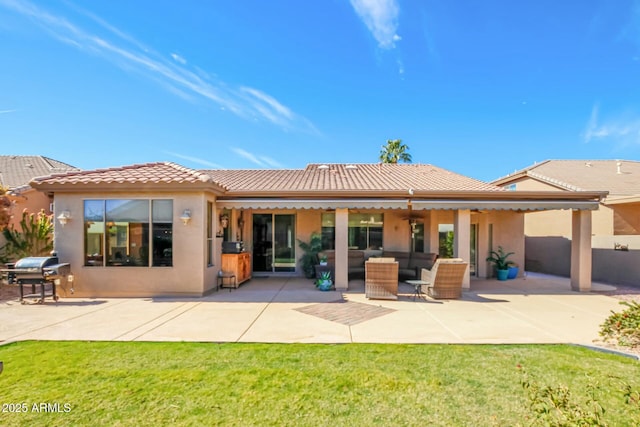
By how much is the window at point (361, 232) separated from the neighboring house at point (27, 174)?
18886 mm

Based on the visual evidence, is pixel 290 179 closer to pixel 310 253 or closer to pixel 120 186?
pixel 310 253

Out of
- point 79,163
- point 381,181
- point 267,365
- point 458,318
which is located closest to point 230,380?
point 267,365

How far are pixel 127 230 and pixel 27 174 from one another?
2099 cm

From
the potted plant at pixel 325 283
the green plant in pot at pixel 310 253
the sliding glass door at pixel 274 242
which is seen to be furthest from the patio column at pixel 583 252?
the sliding glass door at pixel 274 242

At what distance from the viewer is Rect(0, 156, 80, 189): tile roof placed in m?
23.9

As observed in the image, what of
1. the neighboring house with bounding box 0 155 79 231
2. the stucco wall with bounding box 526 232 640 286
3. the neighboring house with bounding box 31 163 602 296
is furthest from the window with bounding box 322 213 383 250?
the neighboring house with bounding box 0 155 79 231

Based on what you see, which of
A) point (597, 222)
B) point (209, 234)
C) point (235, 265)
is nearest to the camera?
point (209, 234)

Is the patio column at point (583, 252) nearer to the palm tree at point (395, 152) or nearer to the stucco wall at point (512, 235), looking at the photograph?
the stucco wall at point (512, 235)

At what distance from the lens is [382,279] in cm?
1191

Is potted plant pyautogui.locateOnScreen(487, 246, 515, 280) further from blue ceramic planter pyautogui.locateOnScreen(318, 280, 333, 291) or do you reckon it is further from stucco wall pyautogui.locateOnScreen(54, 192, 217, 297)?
stucco wall pyautogui.locateOnScreen(54, 192, 217, 297)

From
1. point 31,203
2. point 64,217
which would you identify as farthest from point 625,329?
point 31,203

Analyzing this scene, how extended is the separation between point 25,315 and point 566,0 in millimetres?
24969

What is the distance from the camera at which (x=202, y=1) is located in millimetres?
13328

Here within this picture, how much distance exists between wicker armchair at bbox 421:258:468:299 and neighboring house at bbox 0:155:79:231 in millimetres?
24355
